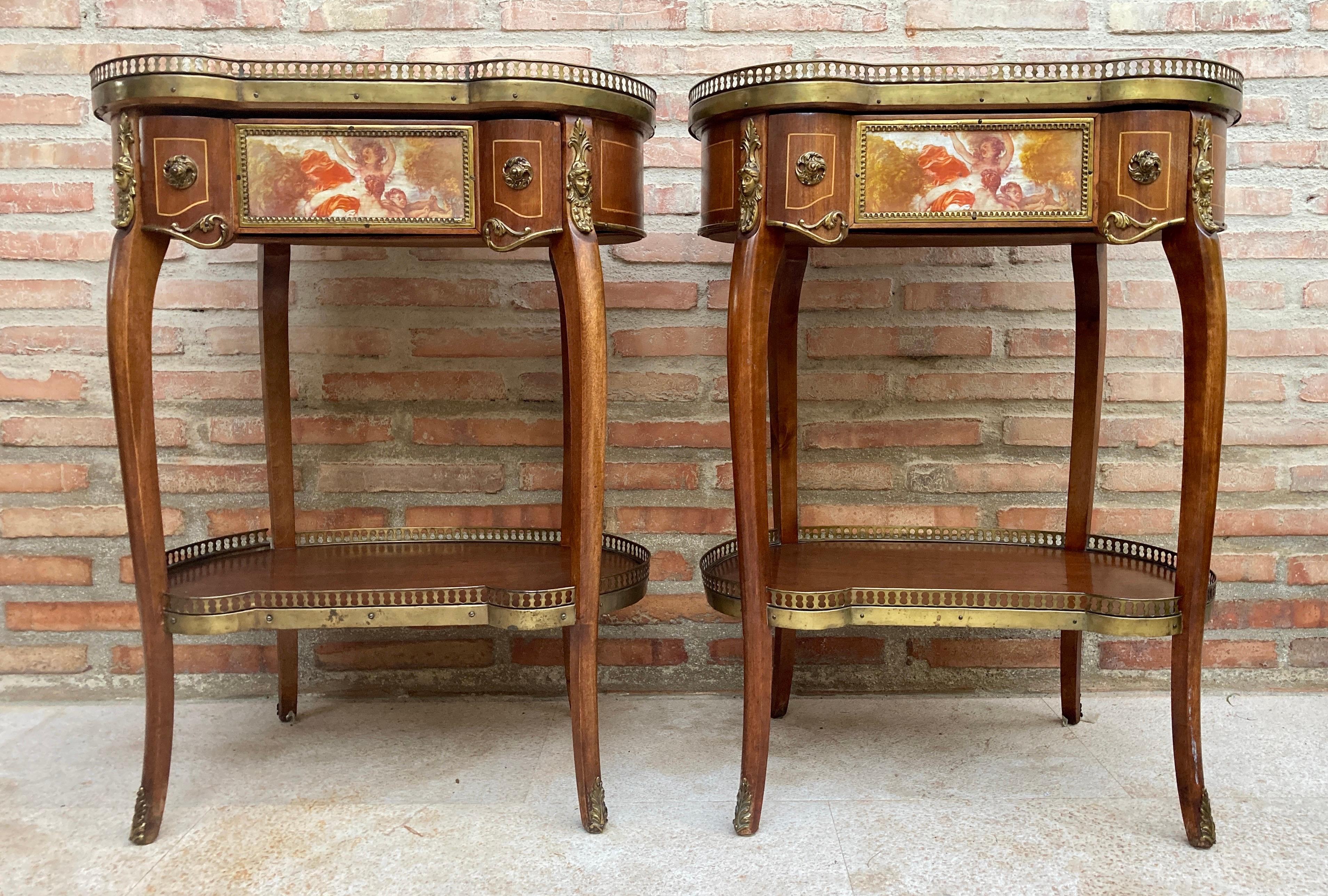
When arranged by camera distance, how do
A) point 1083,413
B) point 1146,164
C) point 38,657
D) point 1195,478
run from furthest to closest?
point 38,657, point 1083,413, point 1195,478, point 1146,164

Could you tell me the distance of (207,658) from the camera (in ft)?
7.52

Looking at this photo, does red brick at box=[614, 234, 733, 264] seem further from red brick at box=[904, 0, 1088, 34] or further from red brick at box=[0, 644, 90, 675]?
red brick at box=[0, 644, 90, 675]

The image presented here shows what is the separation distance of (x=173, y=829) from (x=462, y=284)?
3.77 feet

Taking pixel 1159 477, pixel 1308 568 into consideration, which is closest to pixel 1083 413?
pixel 1159 477

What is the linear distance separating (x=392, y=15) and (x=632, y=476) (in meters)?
1.06

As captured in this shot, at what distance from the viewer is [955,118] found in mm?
1547

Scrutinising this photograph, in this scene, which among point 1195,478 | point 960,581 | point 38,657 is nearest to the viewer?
point 1195,478

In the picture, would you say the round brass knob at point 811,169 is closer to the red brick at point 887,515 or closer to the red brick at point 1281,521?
the red brick at point 887,515

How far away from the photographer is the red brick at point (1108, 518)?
227cm

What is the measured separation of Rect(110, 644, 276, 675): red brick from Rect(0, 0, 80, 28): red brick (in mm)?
1292

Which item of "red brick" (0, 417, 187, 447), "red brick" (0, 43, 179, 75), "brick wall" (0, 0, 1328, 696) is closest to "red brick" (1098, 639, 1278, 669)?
"brick wall" (0, 0, 1328, 696)

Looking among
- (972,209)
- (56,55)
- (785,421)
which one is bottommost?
(785,421)

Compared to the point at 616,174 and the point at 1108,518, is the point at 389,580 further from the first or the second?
the point at 1108,518

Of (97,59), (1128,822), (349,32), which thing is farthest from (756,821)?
(97,59)
